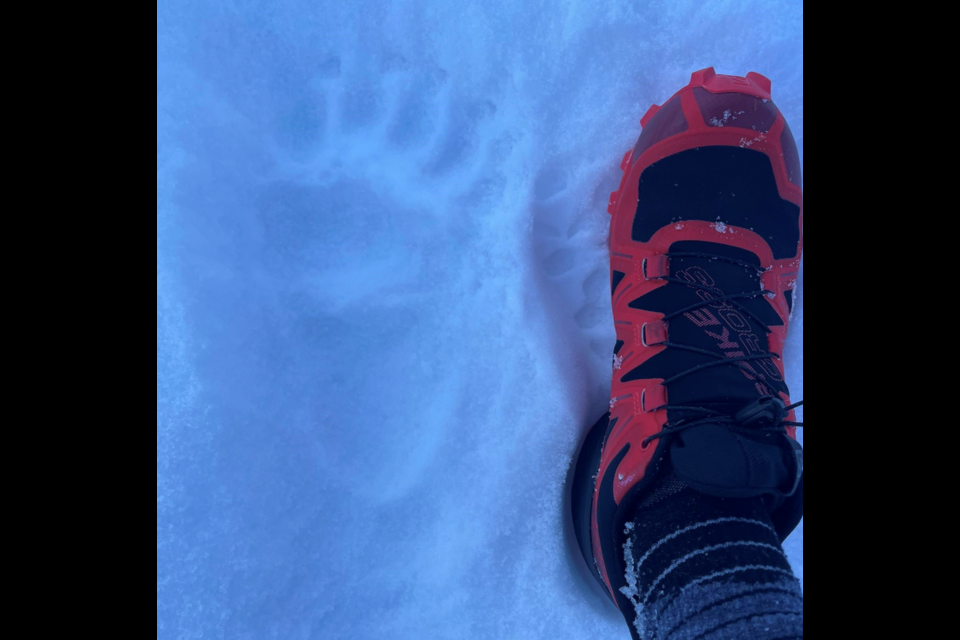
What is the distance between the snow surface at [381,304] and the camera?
0.77 m

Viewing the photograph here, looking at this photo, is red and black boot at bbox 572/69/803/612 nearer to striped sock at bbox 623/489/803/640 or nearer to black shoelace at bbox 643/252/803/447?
black shoelace at bbox 643/252/803/447

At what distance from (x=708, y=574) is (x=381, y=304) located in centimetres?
57

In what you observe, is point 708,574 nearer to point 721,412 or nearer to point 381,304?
point 721,412

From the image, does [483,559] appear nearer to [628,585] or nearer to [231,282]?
[628,585]

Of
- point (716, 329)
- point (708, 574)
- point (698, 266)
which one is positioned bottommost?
point (708, 574)

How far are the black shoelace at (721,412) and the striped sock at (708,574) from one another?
108mm

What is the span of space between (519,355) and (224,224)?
1.60ft

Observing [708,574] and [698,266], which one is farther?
[698,266]

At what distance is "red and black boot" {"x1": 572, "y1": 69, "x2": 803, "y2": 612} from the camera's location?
0.85 metres

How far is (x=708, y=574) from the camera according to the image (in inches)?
24.5

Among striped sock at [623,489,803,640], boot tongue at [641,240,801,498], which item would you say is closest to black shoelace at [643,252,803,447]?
boot tongue at [641,240,801,498]

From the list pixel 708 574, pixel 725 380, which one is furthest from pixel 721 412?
pixel 708 574

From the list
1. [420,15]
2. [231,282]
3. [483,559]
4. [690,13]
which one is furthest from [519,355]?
[690,13]

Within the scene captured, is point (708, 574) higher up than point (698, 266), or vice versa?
Result: point (698, 266)
